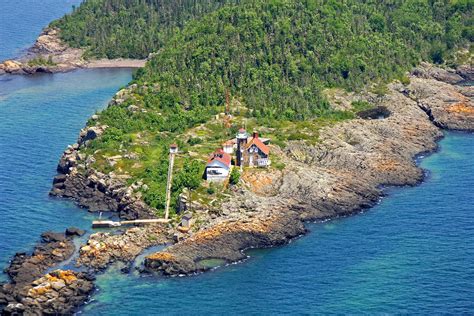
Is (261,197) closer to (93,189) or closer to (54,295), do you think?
(93,189)

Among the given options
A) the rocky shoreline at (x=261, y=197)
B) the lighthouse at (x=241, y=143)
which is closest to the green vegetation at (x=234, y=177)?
the rocky shoreline at (x=261, y=197)

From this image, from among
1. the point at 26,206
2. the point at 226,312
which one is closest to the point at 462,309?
the point at 226,312

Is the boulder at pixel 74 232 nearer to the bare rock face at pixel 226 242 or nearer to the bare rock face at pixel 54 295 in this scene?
the bare rock face at pixel 54 295

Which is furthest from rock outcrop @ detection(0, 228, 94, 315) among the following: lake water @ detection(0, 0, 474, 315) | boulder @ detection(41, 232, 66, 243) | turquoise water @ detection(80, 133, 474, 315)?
boulder @ detection(41, 232, 66, 243)

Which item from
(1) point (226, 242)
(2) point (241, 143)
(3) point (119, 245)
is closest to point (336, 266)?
(1) point (226, 242)

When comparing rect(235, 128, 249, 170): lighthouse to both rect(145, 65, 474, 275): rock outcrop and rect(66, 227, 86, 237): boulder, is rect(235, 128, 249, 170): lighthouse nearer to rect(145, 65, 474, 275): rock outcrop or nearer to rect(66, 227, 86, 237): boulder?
rect(145, 65, 474, 275): rock outcrop

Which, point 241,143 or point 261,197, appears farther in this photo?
point 241,143
